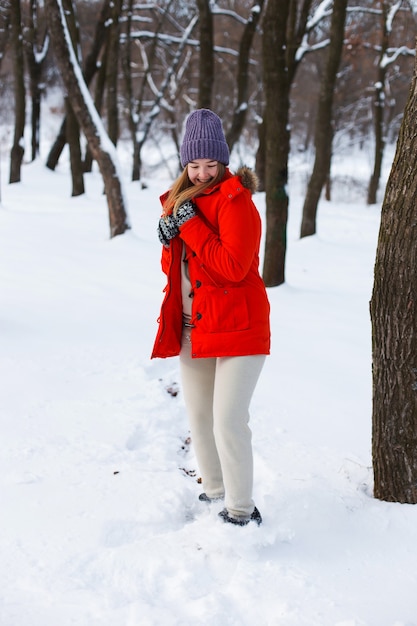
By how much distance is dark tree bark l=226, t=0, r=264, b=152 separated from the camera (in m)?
13.7

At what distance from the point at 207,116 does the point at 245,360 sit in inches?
40.0

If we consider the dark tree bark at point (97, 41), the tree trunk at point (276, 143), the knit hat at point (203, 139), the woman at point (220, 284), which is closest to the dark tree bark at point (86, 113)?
the tree trunk at point (276, 143)

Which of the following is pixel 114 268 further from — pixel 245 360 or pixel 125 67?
pixel 125 67

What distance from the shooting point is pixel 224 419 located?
2.62 metres

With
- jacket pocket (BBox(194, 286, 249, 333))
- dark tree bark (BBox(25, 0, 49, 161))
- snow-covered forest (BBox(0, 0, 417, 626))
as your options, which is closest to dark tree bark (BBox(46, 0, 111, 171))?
dark tree bark (BBox(25, 0, 49, 161))

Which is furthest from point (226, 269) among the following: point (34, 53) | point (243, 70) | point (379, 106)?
point (34, 53)

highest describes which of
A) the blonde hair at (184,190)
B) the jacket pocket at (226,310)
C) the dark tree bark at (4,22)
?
the dark tree bark at (4,22)

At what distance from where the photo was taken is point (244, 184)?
2.52 meters

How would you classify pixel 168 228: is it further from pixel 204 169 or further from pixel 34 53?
pixel 34 53

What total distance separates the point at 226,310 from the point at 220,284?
11 cm

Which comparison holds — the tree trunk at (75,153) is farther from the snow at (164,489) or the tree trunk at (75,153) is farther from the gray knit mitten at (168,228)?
the gray knit mitten at (168,228)

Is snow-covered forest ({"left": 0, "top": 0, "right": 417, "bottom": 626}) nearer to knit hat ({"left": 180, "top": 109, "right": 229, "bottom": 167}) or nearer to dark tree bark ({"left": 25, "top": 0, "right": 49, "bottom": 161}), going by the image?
knit hat ({"left": 180, "top": 109, "right": 229, "bottom": 167})

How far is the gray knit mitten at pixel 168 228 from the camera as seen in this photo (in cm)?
258

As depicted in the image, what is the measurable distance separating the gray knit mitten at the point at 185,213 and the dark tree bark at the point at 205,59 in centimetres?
935
